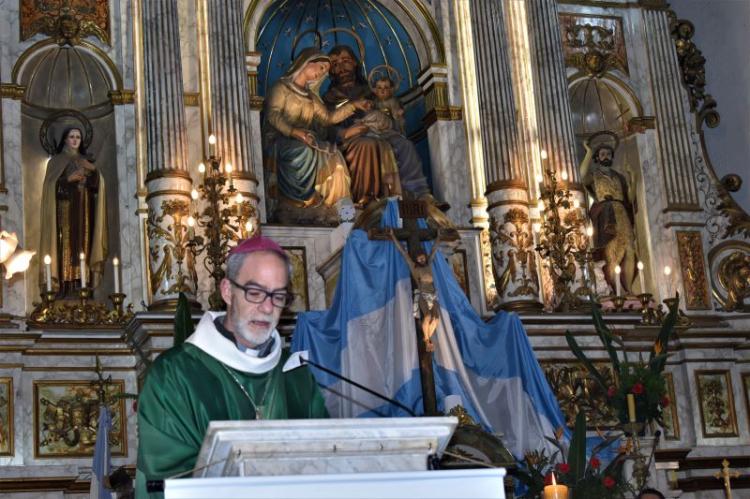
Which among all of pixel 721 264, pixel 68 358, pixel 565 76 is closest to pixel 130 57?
pixel 68 358

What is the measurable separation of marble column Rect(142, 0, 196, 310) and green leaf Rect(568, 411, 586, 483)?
14.0 feet

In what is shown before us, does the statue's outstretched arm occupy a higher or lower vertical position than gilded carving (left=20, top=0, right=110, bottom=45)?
lower

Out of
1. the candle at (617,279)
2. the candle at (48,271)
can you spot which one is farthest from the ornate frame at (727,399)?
the candle at (48,271)

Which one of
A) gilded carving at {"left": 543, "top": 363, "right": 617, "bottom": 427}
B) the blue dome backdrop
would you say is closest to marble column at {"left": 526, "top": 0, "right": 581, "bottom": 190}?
the blue dome backdrop

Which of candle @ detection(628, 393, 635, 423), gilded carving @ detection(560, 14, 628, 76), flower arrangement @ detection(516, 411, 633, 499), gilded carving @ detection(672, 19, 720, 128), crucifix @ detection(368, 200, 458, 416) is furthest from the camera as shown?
gilded carving @ detection(672, 19, 720, 128)

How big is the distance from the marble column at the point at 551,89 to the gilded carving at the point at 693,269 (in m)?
1.73

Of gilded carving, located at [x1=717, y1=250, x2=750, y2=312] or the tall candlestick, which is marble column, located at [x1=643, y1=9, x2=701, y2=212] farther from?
the tall candlestick

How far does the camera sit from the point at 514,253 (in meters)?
13.8

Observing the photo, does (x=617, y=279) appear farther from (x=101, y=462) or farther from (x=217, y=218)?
(x=101, y=462)

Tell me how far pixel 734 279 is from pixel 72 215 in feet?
24.6

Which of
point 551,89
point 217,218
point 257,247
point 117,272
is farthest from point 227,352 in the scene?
point 551,89

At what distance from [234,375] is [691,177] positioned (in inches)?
436

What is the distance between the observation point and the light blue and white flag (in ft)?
35.9

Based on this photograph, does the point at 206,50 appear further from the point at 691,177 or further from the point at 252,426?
the point at 252,426
